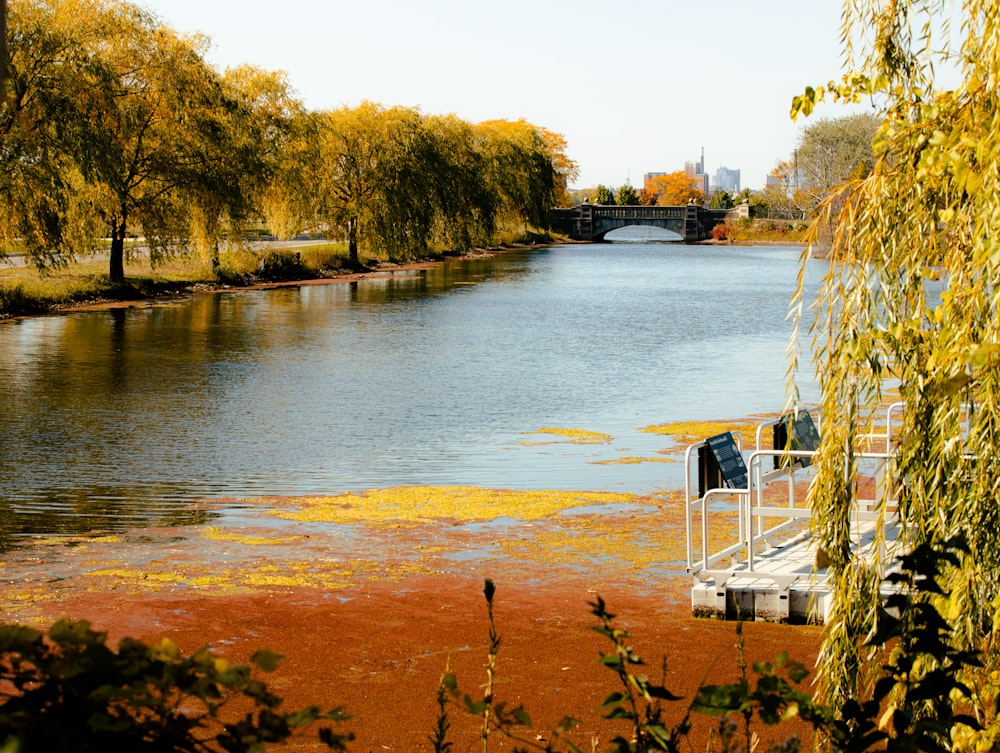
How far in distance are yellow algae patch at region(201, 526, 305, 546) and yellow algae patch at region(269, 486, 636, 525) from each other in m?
0.87

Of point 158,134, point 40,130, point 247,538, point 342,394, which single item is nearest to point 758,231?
point 158,134

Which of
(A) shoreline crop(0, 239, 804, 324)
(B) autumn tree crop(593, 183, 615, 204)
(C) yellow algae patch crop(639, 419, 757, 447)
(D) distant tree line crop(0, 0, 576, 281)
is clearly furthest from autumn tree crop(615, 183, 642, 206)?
(C) yellow algae patch crop(639, 419, 757, 447)

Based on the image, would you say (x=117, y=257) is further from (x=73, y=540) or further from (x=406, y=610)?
(x=406, y=610)

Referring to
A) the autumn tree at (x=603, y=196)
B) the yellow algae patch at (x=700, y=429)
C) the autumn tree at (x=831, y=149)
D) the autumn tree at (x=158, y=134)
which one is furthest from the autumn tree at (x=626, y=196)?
the yellow algae patch at (x=700, y=429)

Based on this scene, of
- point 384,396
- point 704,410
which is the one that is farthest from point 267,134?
point 704,410

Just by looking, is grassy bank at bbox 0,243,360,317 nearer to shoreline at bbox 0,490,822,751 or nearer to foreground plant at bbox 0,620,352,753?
shoreline at bbox 0,490,822,751

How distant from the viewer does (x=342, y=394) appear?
822 inches

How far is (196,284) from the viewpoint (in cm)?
4281

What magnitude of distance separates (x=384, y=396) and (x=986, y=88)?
16372 millimetres

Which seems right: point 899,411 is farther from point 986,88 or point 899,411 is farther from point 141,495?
point 986,88

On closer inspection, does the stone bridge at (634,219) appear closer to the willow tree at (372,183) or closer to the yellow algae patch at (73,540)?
the willow tree at (372,183)

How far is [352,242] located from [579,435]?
3931 cm

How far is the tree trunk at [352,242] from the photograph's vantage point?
177 feet

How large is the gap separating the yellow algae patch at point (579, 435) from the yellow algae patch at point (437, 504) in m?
3.46
